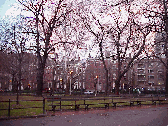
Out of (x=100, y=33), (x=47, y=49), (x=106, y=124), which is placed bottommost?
(x=106, y=124)

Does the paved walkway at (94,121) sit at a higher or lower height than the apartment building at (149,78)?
lower

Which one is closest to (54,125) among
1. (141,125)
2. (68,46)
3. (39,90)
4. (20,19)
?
(141,125)

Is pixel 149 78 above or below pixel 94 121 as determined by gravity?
above

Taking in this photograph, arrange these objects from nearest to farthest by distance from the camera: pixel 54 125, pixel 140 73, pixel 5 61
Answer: pixel 54 125, pixel 5 61, pixel 140 73

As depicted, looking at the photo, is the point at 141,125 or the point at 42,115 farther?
the point at 42,115

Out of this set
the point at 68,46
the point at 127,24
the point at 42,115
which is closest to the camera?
the point at 42,115

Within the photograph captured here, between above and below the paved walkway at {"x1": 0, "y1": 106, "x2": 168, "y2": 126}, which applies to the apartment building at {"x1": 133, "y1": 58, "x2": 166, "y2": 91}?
above

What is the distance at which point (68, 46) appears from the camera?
110 feet

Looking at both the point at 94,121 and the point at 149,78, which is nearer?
the point at 94,121

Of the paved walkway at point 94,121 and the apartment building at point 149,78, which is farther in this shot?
the apartment building at point 149,78

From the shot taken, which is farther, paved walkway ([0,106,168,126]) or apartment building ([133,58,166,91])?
apartment building ([133,58,166,91])

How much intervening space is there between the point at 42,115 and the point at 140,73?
3210 inches

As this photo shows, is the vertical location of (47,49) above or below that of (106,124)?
above

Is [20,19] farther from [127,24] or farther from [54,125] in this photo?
[54,125]
